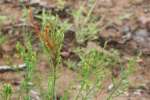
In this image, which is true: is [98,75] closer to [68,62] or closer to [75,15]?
[68,62]

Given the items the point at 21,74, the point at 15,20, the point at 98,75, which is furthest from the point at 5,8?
the point at 98,75

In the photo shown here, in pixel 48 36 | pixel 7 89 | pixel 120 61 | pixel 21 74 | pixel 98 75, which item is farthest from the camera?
pixel 120 61

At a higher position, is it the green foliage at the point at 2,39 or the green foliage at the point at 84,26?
the green foliage at the point at 84,26

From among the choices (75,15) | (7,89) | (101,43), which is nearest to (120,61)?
(101,43)

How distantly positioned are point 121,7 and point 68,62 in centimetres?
77

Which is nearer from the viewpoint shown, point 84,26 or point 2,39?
point 2,39

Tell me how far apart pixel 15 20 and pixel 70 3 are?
471 mm

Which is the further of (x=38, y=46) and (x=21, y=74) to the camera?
(x=38, y=46)

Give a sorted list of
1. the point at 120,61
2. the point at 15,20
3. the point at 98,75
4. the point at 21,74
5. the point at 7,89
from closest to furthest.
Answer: the point at 7,89 → the point at 98,75 → the point at 21,74 → the point at 120,61 → the point at 15,20

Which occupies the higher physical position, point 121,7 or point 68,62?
point 121,7

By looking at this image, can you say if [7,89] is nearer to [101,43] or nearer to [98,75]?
[98,75]

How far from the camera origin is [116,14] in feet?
10.5

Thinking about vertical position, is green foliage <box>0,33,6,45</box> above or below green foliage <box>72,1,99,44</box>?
below

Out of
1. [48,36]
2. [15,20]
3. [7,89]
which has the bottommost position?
[15,20]
